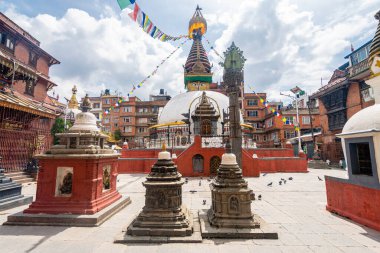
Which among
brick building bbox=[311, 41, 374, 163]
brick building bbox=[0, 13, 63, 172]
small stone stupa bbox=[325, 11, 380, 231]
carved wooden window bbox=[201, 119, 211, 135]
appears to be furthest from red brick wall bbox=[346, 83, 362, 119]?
brick building bbox=[0, 13, 63, 172]

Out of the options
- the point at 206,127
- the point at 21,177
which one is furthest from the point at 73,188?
the point at 206,127

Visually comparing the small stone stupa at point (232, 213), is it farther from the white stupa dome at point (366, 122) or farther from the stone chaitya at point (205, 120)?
the stone chaitya at point (205, 120)

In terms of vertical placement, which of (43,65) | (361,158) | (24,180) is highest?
(43,65)

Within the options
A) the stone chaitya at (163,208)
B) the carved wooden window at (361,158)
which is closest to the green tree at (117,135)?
the stone chaitya at (163,208)

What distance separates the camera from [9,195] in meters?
8.09

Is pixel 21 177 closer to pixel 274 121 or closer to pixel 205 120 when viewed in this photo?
pixel 205 120

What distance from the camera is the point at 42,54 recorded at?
2497cm

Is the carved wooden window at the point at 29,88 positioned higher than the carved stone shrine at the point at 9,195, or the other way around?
the carved wooden window at the point at 29,88

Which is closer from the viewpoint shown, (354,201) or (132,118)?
(354,201)

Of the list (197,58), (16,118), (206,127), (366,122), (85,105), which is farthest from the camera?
(197,58)

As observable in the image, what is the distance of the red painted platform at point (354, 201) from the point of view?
5672mm

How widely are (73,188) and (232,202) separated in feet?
16.9

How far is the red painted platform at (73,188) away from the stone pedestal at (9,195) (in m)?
2.20

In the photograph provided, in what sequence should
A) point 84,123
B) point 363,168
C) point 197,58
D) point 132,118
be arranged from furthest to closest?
1. point 132,118
2. point 197,58
3. point 84,123
4. point 363,168
